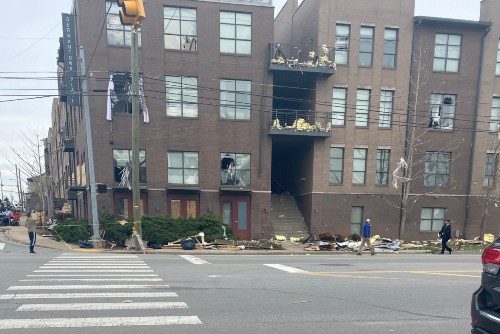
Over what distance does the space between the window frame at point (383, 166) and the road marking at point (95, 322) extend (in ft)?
63.7

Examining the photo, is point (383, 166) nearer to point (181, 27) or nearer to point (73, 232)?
point (181, 27)

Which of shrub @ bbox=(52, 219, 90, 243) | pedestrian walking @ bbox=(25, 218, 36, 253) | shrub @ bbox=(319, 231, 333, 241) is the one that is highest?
pedestrian walking @ bbox=(25, 218, 36, 253)

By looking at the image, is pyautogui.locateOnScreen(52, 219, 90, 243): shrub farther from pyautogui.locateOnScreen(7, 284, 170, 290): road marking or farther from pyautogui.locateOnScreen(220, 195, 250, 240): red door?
pyautogui.locateOnScreen(7, 284, 170, 290): road marking

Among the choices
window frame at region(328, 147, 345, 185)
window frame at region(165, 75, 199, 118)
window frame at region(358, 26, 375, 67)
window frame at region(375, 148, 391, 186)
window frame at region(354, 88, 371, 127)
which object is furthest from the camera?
window frame at region(375, 148, 391, 186)

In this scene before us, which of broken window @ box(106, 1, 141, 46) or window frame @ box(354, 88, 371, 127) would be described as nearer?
broken window @ box(106, 1, 141, 46)

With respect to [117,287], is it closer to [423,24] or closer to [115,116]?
[115,116]

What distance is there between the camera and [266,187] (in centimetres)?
2164

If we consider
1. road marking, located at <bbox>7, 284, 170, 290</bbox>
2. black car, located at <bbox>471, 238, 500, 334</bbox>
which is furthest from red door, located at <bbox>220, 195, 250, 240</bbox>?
black car, located at <bbox>471, 238, 500, 334</bbox>

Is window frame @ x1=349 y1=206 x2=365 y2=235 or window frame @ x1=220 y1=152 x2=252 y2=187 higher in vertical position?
window frame @ x1=220 y1=152 x2=252 y2=187

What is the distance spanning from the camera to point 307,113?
22.8m

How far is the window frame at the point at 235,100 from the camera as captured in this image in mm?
21109

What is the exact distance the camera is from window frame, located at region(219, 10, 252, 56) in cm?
2097

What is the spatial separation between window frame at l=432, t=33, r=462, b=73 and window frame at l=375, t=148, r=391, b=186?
625 cm

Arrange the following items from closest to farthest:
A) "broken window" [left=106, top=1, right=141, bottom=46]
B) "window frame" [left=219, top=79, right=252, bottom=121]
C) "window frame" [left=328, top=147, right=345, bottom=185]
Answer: "broken window" [left=106, top=1, right=141, bottom=46] < "window frame" [left=219, top=79, right=252, bottom=121] < "window frame" [left=328, top=147, right=345, bottom=185]
